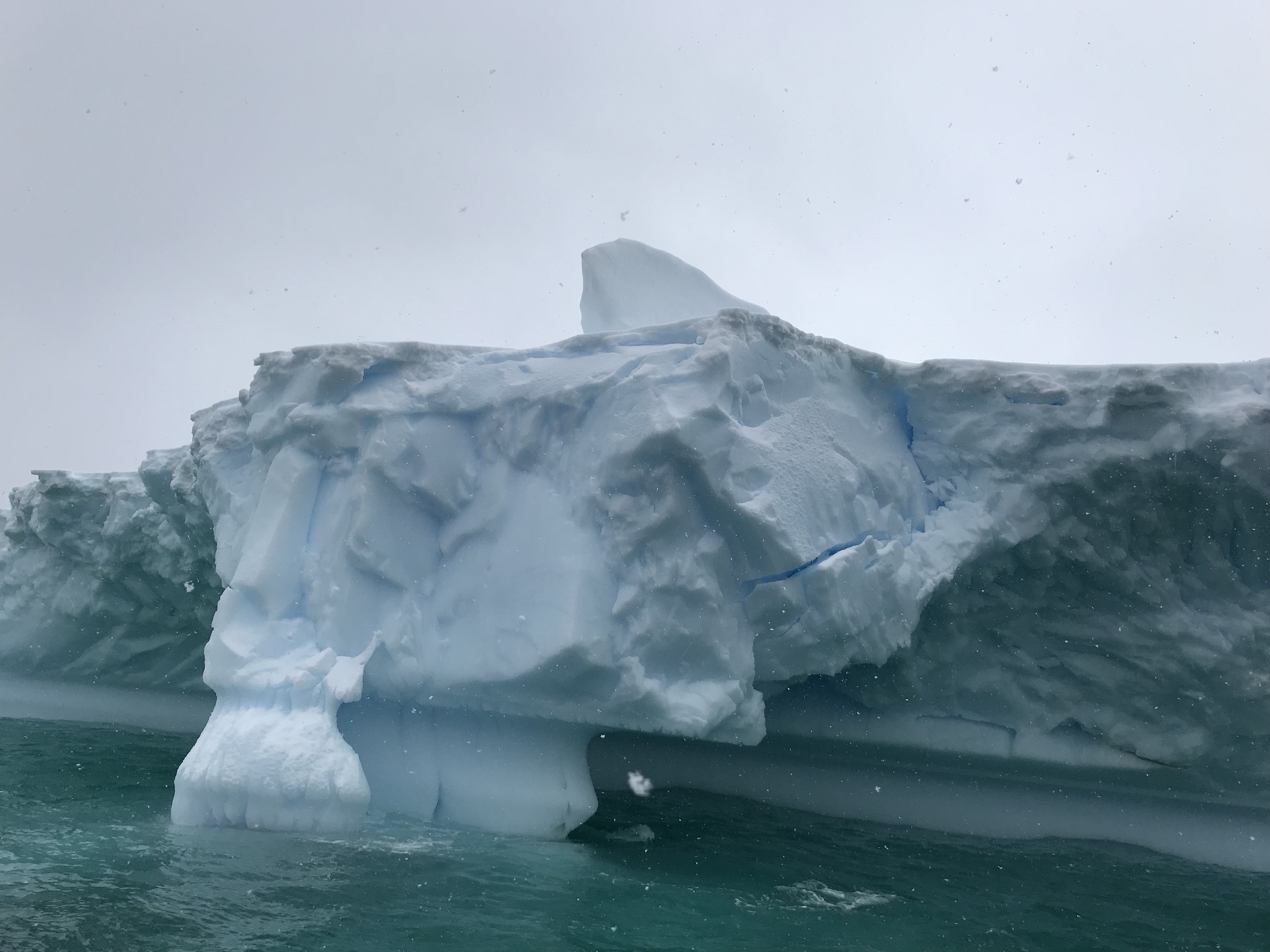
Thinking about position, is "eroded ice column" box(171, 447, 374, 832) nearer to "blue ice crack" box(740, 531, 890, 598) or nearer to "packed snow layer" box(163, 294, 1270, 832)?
"packed snow layer" box(163, 294, 1270, 832)

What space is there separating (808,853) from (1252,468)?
13.6 feet

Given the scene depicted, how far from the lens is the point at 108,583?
12.9 meters

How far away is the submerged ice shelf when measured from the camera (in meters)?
6.71

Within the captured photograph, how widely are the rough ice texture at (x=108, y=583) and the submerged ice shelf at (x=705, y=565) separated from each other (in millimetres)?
3709

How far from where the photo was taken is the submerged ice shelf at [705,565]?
6.71 meters

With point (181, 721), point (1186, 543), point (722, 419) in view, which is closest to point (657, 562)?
point (722, 419)

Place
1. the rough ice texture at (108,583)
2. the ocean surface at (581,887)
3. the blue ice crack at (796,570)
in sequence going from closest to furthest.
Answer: the ocean surface at (581,887) → the blue ice crack at (796,570) → the rough ice texture at (108,583)

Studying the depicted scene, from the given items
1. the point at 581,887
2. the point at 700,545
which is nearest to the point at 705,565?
the point at 700,545

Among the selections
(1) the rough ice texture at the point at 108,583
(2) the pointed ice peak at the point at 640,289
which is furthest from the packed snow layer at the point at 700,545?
(1) the rough ice texture at the point at 108,583

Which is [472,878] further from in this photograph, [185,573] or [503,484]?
[185,573]

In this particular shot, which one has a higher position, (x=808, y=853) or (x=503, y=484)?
(x=503, y=484)

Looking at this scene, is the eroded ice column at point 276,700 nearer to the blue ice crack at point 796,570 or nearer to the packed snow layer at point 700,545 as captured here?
the packed snow layer at point 700,545

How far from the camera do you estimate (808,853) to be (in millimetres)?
7598

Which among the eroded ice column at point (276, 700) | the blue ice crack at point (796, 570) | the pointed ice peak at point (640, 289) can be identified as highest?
the pointed ice peak at point (640, 289)
